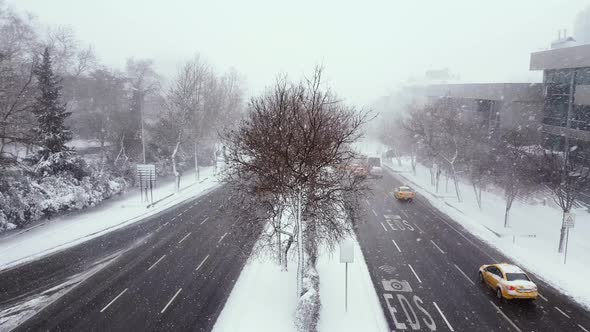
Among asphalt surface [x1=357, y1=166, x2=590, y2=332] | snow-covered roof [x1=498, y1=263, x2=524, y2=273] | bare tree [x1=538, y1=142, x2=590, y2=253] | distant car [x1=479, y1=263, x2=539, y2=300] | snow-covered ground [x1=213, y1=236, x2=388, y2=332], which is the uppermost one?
bare tree [x1=538, y1=142, x2=590, y2=253]

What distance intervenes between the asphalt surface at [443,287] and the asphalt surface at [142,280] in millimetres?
Answer: 7931

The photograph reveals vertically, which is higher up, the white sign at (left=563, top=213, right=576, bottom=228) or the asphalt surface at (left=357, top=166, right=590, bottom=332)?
the white sign at (left=563, top=213, right=576, bottom=228)

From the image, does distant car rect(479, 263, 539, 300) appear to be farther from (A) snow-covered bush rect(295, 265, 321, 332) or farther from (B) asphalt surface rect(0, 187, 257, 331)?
(B) asphalt surface rect(0, 187, 257, 331)

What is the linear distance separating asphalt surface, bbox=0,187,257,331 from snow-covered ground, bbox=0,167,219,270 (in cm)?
134

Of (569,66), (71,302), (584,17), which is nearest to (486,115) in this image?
(569,66)

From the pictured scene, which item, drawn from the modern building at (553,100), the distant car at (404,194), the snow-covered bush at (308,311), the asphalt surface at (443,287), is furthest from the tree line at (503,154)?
the snow-covered bush at (308,311)

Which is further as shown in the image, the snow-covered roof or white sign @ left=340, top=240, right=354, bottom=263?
the snow-covered roof

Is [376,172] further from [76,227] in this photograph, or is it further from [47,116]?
[47,116]

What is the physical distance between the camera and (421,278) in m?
20.2

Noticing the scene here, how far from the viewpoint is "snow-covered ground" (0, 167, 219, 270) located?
24.9 m

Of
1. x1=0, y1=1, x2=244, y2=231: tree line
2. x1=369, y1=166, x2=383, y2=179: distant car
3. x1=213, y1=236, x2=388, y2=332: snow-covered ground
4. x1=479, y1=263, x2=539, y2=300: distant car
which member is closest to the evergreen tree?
x1=0, y1=1, x2=244, y2=231: tree line

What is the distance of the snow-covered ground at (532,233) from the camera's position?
20.6 m

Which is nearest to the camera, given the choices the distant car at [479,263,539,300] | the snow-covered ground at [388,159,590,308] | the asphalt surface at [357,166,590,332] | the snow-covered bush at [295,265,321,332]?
the snow-covered bush at [295,265,321,332]

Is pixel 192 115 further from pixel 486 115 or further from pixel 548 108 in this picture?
pixel 548 108
